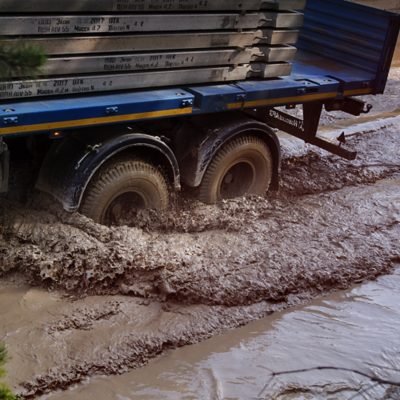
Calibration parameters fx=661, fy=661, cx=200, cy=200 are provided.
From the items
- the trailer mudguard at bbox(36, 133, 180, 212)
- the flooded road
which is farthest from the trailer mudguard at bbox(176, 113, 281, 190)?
the flooded road

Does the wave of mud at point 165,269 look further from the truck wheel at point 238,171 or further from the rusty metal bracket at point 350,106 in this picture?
the rusty metal bracket at point 350,106

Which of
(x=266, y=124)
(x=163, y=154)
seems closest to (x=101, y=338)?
(x=163, y=154)

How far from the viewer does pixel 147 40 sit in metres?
5.39

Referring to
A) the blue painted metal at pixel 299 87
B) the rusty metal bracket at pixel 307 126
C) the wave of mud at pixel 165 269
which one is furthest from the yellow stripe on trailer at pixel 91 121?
the rusty metal bracket at pixel 307 126

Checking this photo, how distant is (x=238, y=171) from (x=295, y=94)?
40.1 inches

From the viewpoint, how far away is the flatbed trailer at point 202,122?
16.8ft

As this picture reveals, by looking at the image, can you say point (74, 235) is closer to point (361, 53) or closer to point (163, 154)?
point (163, 154)

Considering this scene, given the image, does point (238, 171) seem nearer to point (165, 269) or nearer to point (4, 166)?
point (165, 269)

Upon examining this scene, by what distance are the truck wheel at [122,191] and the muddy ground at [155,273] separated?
14 cm

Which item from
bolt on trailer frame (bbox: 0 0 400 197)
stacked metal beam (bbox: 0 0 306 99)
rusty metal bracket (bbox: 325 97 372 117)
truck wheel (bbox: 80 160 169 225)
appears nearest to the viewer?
stacked metal beam (bbox: 0 0 306 99)

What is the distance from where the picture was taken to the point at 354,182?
8.16m

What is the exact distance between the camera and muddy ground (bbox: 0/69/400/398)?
15.2 feet

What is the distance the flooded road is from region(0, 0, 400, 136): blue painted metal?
188cm

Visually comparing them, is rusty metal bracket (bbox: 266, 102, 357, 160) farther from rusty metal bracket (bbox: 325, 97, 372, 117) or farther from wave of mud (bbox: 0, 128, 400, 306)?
wave of mud (bbox: 0, 128, 400, 306)
